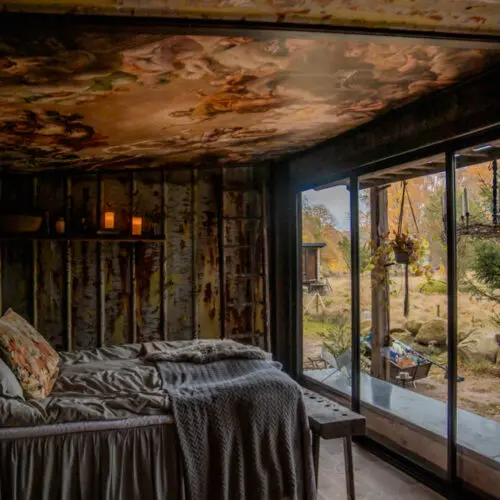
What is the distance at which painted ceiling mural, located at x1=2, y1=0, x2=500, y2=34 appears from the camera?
1580mm

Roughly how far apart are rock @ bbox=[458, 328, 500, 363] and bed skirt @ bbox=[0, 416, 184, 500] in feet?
6.60

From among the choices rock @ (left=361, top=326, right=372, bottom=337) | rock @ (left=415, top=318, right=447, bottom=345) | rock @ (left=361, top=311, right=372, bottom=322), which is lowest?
rock @ (left=361, top=326, right=372, bottom=337)

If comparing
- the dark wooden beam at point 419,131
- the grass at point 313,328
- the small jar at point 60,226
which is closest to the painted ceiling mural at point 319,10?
the dark wooden beam at point 419,131

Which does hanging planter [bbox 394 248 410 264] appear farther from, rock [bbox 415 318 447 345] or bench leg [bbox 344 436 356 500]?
bench leg [bbox 344 436 356 500]

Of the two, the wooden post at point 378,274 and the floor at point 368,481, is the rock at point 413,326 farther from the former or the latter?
the floor at point 368,481

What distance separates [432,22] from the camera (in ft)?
5.80

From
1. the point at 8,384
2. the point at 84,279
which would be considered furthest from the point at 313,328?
the point at 8,384

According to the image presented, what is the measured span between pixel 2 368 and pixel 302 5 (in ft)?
7.26

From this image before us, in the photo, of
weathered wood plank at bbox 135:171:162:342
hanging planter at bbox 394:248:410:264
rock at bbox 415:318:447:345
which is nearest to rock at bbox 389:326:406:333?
rock at bbox 415:318:447:345

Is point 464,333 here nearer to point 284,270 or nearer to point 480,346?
point 480,346

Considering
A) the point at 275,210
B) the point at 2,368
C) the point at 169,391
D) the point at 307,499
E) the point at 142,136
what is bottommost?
the point at 307,499

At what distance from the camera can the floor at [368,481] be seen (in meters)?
3.00

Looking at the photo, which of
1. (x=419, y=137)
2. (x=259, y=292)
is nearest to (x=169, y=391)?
(x=419, y=137)

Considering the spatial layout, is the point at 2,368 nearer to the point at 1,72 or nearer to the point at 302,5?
the point at 1,72
